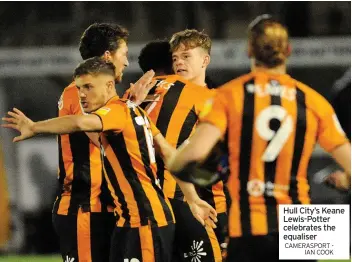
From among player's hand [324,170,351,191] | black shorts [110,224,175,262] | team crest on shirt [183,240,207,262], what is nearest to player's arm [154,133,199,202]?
black shorts [110,224,175,262]

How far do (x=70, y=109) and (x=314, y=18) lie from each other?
33.4ft

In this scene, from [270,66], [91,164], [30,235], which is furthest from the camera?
[30,235]

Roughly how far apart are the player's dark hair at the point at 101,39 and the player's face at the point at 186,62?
0.44 meters

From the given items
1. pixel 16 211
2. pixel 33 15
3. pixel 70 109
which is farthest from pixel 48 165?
pixel 70 109

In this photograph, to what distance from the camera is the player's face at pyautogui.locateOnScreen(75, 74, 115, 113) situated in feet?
18.4

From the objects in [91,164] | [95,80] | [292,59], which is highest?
[292,59]

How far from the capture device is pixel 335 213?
19.2ft

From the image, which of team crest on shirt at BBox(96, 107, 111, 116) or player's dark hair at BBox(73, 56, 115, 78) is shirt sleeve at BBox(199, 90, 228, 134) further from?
player's dark hair at BBox(73, 56, 115, 78)

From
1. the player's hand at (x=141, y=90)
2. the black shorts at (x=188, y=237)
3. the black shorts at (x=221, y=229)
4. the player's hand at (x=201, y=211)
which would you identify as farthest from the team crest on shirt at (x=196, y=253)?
the player's hand at (x=141, y=90)

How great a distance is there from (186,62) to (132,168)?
5.11ft

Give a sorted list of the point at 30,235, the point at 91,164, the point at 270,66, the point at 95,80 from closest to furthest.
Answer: the point at 270,66 → the point at 95,80 → the point at 91,164 → the point at 30,235

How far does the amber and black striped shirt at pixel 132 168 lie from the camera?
545 cm

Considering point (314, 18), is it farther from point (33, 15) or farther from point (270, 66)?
point (270, 66)

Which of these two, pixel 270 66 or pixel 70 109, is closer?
pixel 270 66
